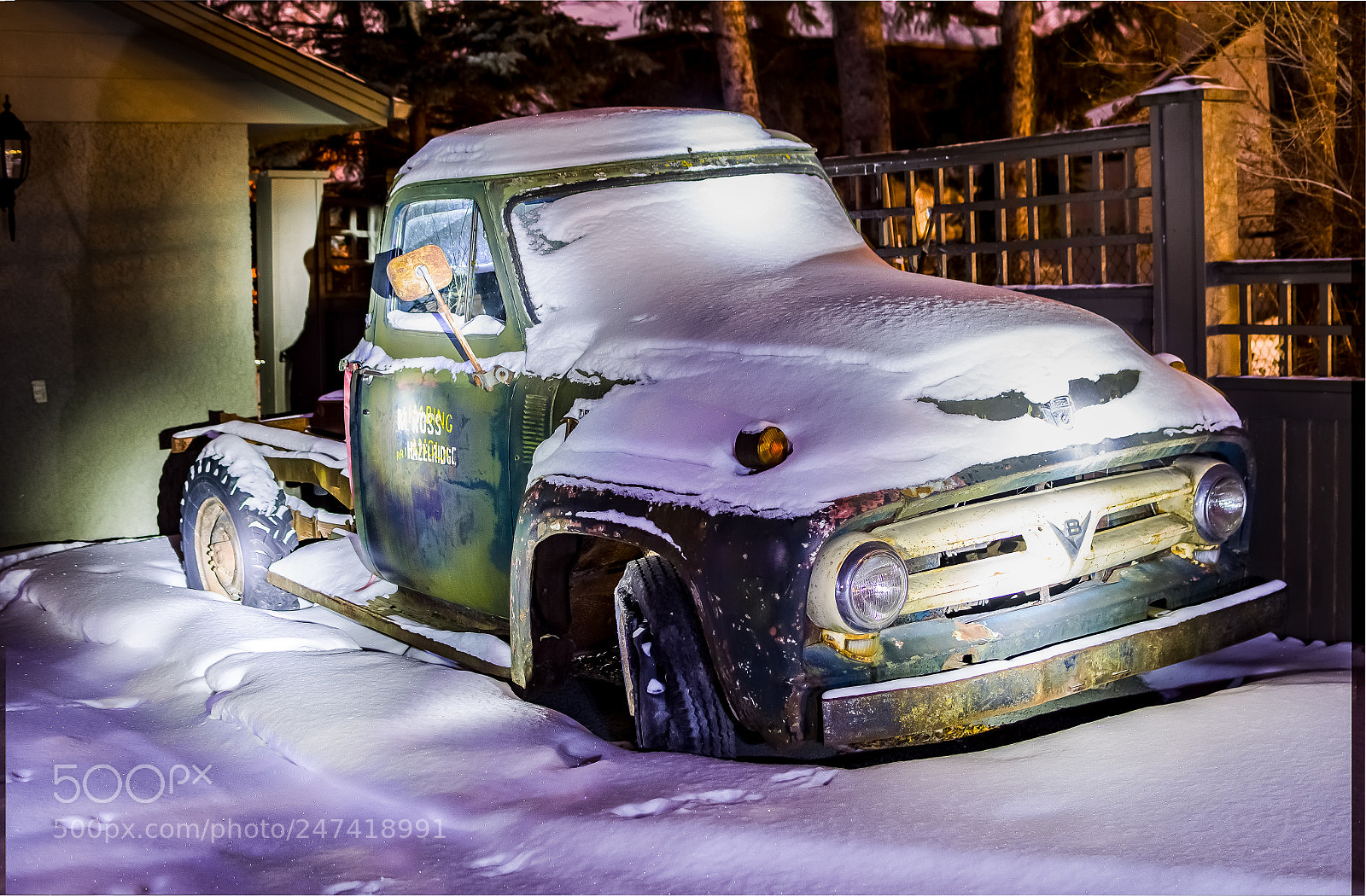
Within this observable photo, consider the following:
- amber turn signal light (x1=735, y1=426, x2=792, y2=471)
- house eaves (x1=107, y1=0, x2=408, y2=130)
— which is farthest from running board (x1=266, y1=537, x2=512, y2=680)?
house eaves (x1=107, y1=0, x2=408, y2=130)

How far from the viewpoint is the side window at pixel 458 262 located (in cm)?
526

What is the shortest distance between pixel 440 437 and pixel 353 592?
38.3 inches

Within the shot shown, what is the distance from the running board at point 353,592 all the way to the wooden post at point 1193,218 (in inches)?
154

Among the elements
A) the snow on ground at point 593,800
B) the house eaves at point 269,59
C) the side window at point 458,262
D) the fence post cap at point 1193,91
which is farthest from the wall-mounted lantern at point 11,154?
the fence post cap at point 1193,91

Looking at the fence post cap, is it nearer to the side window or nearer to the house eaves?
the side window

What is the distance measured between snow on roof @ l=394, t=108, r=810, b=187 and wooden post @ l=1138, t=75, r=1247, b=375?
8.10 ft

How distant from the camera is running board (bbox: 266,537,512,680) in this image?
5.11 metres

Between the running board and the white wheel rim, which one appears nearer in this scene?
the running board

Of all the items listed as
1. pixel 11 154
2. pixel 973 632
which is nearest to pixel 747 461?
pixel 973 632

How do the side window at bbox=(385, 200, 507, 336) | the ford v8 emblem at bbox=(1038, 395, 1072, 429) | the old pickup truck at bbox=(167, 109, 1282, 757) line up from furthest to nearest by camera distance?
the side window at bbox=(385, 200, 507, 336)
the ford v8 emblem at bbox=(1038, 395, 1072, 429)
the old pickup truck at bbox=(167, 109, 1282, 757)

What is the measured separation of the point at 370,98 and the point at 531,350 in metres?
5.91

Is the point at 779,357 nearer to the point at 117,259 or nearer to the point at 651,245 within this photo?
the point at 651,245

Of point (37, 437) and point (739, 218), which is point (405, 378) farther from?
point (37, 437)

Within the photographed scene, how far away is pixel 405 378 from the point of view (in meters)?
5.56
